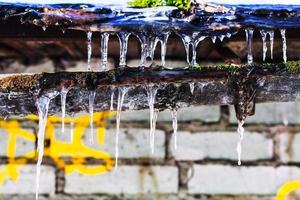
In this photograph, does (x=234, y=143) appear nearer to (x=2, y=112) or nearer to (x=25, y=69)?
(x=25, y=69)

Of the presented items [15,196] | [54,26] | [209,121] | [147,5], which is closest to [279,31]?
[147,5]

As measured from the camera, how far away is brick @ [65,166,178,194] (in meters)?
1.75

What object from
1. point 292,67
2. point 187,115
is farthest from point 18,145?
point 292,67

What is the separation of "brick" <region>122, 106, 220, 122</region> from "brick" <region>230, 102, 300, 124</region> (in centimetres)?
6

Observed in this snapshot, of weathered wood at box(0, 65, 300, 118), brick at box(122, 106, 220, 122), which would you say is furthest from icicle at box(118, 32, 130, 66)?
brick at box(122, 106, 220, 122)

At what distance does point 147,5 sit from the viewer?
1.04 meters

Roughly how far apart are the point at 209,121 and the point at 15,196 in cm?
66

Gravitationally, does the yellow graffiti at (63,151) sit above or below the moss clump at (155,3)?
below

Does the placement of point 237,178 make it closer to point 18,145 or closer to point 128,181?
point 128,181

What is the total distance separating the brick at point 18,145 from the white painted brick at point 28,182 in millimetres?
44

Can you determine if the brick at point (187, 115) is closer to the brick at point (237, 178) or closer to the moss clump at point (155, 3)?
the brick at point (237, 178)

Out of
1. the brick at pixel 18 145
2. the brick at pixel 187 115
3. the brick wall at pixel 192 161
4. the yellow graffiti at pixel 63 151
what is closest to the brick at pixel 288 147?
the brick wall at pixel 192 161

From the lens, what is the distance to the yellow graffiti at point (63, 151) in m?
1.76

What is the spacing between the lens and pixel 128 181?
175 cm
